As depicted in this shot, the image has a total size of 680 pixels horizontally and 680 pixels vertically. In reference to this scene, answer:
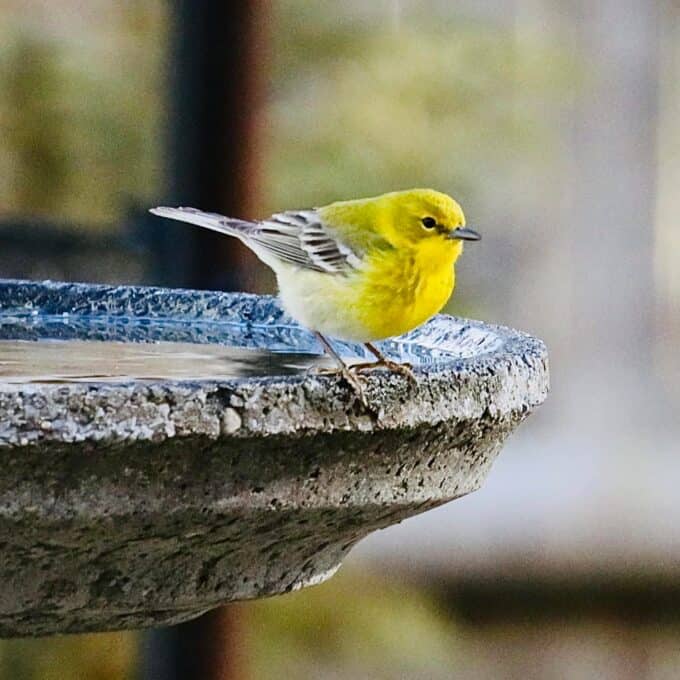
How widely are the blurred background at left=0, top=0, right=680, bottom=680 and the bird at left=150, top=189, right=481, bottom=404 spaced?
0.78 metres

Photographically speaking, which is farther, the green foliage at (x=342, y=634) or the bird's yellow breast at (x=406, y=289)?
the green foliage at (x=342, y=634)

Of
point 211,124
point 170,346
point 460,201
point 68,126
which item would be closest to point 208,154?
point 211,124

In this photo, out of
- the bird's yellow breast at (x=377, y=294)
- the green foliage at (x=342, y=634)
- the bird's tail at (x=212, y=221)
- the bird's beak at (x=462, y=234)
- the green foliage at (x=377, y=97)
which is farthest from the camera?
the green foliage at (x=377, y=97)

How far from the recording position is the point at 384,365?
223cm

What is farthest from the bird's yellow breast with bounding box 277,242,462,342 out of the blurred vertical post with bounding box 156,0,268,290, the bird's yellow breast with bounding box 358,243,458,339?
the blurred vertical post with bounding box 156,0,268,290

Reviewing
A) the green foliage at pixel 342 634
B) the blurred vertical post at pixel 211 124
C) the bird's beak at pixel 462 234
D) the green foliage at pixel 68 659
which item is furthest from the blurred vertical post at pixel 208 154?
the green foliage at pixel 342 634

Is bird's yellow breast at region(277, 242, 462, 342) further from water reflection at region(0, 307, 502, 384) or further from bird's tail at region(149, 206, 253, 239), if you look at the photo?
bird's tail at region(149, 206, 253, 239)

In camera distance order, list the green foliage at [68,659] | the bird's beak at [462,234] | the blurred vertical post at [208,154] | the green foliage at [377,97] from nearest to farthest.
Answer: the bird's beak at [462,234] < the blurred vertical post at [208,154] < the green foliage at [68,659] < the green foliage at [377,97]

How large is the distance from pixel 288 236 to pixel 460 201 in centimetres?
345

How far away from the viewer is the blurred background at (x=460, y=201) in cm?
375

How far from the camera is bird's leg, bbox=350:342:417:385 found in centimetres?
179

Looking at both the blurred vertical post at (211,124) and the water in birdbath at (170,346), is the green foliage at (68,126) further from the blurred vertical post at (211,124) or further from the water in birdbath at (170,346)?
the water in birdbath at (170,346)

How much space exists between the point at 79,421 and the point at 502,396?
59 centimetres

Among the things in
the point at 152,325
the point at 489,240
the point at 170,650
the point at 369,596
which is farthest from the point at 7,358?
the point at 489,240
